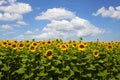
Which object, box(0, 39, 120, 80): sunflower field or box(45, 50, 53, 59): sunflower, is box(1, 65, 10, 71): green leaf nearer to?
box(0, 39, 120, 80): sunflower field

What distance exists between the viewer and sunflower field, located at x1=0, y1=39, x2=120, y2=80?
31.9ft

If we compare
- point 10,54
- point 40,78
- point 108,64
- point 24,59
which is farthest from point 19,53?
point 108,64

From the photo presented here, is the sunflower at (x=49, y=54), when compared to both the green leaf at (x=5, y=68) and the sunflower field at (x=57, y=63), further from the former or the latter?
the green leaf at (x=5, y=68)

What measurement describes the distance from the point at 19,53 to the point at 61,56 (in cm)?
183

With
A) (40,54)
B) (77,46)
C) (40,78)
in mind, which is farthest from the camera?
(77,46)

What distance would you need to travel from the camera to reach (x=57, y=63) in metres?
9.65

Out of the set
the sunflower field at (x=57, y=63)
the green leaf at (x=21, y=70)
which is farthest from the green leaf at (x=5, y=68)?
the green leaf at (x=21, y=70)

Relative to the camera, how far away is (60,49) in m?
11.0

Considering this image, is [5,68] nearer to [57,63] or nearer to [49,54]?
[49,54]

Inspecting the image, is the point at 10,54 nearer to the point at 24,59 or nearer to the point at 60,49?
the point at 24,59

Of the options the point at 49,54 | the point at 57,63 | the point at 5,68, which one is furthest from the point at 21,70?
the point at 57,63

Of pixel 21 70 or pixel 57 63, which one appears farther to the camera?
pixel 21 70

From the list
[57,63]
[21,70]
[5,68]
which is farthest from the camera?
[5,68]

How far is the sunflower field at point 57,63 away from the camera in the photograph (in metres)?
9.73
